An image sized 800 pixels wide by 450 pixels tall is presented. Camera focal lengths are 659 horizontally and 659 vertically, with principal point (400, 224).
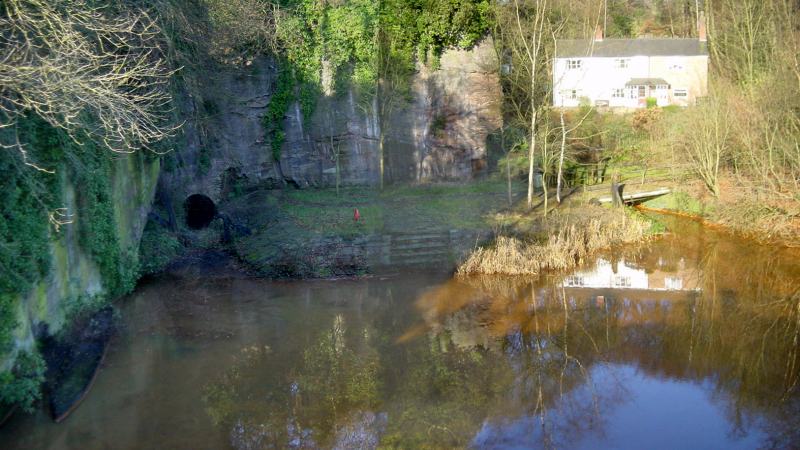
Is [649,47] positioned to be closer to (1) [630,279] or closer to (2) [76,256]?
(1) [630,279]

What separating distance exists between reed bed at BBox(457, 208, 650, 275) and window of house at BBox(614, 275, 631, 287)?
3.60 ft

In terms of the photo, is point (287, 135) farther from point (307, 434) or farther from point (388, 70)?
point (307, 434)

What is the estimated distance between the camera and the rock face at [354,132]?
67.0 ft

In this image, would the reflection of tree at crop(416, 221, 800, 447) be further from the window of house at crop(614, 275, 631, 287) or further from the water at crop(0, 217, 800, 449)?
the window of house at crop(614, 275, 631, 287)

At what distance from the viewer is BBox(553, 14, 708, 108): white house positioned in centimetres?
3011

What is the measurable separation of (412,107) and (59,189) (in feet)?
44.5

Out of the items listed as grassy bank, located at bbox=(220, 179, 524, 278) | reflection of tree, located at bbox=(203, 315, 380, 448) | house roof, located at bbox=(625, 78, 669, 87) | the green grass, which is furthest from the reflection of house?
house roof, located at bbox=(625, 78, 669, 87)

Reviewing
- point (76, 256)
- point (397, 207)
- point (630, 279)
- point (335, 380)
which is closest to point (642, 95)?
point (397, 207)

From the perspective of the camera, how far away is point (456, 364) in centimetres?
1109

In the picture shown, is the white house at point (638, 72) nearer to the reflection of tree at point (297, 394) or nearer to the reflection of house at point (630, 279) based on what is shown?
the reflection of house at point (630, 279)

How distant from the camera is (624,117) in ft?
89.2

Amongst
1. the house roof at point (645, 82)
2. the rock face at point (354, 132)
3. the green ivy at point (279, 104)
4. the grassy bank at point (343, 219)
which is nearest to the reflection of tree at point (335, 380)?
the grassy bank at point (343, 219)

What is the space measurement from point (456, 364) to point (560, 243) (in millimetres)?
6224

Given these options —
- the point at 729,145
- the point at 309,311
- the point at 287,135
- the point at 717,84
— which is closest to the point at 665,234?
the point at 729,145
